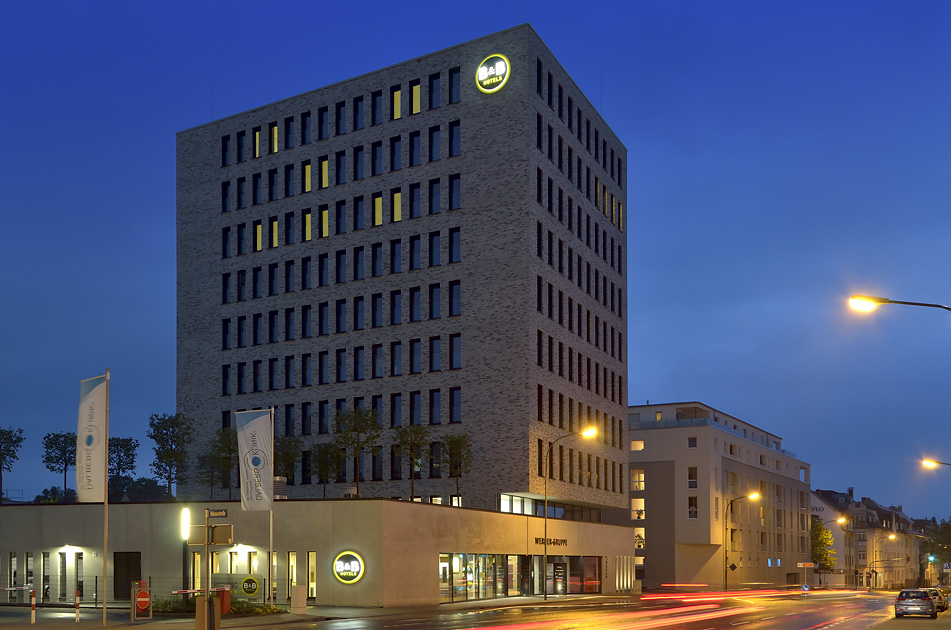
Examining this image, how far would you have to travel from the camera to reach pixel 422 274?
7619 cm

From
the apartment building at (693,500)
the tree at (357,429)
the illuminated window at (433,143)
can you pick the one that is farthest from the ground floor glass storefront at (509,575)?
the apartment building at (693,500)

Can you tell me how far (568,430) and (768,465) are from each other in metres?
66.7

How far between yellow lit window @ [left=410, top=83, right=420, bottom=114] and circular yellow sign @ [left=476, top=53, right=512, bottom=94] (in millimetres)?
5347

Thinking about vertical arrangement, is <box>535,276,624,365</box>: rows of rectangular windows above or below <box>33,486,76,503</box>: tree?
above

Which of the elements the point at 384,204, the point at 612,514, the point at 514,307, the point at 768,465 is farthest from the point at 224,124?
the point at 768,465

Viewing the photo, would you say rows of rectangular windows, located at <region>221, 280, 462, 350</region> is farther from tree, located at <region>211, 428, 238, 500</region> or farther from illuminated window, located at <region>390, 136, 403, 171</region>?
illuminated window, located at <region>390, 136, 403, 171</region>

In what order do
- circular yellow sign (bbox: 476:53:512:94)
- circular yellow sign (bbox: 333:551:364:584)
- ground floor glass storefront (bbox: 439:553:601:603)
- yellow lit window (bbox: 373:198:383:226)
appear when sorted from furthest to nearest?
yellow lit window (bbox: 373:198:383:226)
circular yellow sign (bbox: 476:53:512:94)
ground floor glass storefront (bbox: 439:553:601:603)
circular yellow sign (bbox: 333:551:364:584)

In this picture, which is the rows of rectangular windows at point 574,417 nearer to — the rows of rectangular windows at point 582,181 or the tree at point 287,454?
the rows of rectangular windows at point 582,181

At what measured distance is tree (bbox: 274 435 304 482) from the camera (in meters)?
77.9

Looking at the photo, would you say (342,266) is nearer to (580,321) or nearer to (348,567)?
(580,321)

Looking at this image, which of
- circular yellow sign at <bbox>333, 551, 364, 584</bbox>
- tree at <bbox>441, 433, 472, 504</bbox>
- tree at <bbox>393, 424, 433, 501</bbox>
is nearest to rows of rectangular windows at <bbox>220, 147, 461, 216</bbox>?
tree at <bbox>393, 424, 433, 501</bbox>

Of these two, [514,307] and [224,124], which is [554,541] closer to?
[514,307]

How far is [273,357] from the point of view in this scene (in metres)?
82.1

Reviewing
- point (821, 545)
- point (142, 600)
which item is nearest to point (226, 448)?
point (142, 600)
